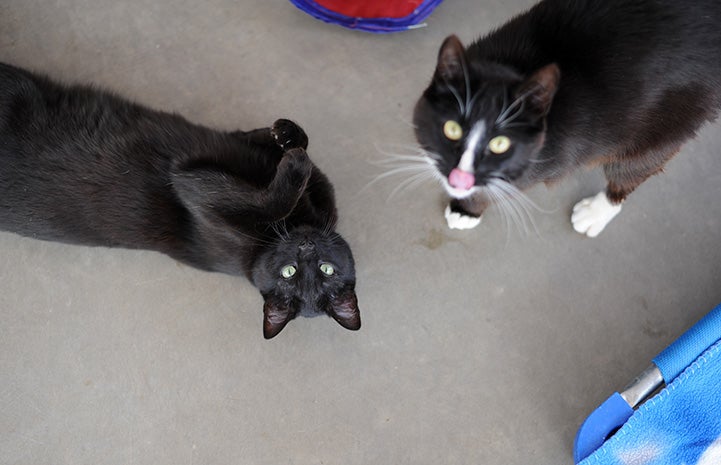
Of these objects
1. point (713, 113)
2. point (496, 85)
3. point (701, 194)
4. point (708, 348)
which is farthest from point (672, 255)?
point (496, 85)

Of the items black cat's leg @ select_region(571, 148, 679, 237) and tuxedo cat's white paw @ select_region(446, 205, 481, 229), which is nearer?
black cat's leg @ select_region(571, 148, 679, 237)

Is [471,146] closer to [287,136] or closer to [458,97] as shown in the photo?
[458,97]

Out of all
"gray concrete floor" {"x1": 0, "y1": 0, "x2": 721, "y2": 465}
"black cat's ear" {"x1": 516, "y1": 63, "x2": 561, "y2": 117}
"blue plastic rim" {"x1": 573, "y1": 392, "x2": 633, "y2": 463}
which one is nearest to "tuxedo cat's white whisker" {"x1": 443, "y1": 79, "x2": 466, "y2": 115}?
"black cat's ear" {"x1": 516, "y1": 63, "x2": 561, "y2": 117}

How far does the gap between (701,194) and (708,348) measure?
20.7 inches

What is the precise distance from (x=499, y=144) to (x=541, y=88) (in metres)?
0.15

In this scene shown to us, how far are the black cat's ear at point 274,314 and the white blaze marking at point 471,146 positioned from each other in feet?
1.92

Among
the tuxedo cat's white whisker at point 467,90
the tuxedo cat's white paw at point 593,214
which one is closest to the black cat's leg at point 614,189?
the tuxedo cat's white paw at point 593,214

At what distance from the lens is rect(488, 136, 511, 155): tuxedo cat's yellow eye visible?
123 cm

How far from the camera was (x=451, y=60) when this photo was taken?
1.21 m

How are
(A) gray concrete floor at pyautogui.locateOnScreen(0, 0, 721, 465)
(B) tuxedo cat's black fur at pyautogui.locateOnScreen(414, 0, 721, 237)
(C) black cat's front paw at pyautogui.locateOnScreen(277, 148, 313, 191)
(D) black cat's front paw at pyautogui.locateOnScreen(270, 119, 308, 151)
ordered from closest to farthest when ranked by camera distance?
(B) tuxedo cat's black fur at pyautogui.locateOnScreen(414, 0, 721, 237) < (C) black cat's front paw at pyautogui.locateOnScreen(277, 148, 313, 191) < (D) black cat's front paw at pyautogui.locateOnScreen(270, 119, 308, 151) < (A) gray concrete floor at pyautogui.locateOnScreen(0, 0, 721, 465)

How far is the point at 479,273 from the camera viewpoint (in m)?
1.82

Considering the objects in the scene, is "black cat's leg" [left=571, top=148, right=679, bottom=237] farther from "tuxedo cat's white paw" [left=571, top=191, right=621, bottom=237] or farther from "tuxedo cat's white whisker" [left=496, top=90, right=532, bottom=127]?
"tuxedo cat's white whisker" [left=496, top=90, right=532, bottom=127]

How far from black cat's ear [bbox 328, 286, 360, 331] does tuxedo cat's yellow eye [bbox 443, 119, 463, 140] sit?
48 centimetres

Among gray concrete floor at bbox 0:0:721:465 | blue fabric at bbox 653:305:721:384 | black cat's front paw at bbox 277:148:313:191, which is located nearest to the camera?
black cat's front paw at bbox 277:148:313:191
